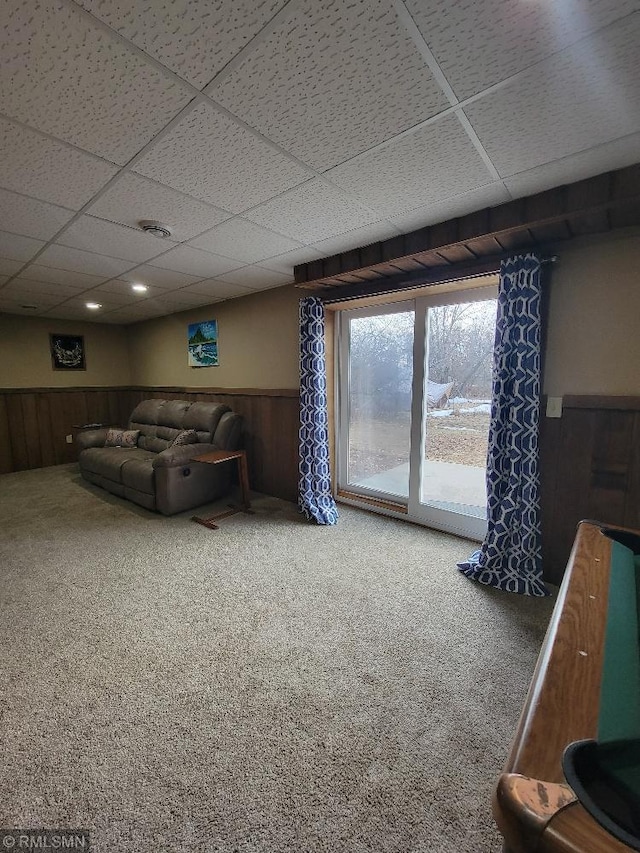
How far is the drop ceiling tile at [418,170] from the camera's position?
1.43m

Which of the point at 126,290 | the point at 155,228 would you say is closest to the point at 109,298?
the point at 126,290

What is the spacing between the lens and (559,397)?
2.25 meters

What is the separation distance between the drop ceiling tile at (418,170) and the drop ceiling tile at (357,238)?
0.30 metres

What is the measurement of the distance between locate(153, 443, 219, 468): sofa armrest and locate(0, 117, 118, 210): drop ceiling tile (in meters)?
2.07

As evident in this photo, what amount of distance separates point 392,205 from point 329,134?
0.73m

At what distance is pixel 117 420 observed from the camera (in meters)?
6.23

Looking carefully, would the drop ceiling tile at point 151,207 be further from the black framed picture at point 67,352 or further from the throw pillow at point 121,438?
the black framed picture at point 67,352

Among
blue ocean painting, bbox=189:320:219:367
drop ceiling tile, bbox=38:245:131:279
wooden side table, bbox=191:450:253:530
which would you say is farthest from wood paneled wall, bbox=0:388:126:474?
wooden side table, bbox=191:450:253:530

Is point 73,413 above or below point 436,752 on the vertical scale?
above

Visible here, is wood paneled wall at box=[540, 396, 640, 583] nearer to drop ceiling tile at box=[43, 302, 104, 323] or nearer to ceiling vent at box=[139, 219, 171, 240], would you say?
ceiling vent at box=[139, 219, 171, 240]

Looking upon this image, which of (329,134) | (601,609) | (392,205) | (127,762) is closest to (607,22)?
(329,134)

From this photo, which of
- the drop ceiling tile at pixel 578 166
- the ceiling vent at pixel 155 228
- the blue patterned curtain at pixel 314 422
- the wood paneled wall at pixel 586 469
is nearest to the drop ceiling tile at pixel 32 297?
the ceiling vent at pixel 155 228

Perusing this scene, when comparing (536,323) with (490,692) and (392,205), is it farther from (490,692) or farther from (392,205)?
(490,692)

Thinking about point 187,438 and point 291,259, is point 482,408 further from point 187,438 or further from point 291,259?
point 187,438
